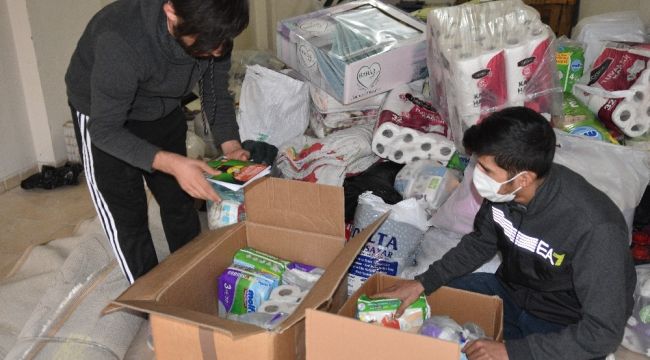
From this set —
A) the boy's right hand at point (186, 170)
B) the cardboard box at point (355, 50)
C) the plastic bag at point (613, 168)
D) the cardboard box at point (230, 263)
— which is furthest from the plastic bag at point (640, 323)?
the boy's right hand at point (186, 170)

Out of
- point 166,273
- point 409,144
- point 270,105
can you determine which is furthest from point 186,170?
point 270,105

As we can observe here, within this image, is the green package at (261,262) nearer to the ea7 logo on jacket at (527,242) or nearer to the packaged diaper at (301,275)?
the packaged diaper at (301,275)

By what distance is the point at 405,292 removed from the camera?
4.88ft

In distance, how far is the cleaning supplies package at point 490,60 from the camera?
2.05 m

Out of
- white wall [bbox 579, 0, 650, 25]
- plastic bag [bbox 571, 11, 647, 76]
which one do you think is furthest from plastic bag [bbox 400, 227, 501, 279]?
white wall [bbox 579, 0, 650, 25]

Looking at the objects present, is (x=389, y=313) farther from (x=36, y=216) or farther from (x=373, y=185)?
(x=36, y=216)

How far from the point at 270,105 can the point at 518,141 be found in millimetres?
1468

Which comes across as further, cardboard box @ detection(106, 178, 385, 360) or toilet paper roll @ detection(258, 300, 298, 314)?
toilet paper roll @ detection(258, 300, 298, 314)

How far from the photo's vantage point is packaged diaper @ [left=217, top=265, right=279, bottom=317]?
1.59 m

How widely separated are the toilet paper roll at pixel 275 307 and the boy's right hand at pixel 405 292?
22cm

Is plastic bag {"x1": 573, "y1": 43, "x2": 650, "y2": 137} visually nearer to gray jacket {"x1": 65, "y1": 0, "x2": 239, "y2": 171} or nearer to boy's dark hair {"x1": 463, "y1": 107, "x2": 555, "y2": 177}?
boy's dark hair {"x1": 463, "y1": 107, "x2": 555, "y2": 177}

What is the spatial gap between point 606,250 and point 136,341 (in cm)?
138

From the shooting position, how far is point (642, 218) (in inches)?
80.4

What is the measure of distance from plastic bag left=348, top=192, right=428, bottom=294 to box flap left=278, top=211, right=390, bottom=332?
45 centimetres
